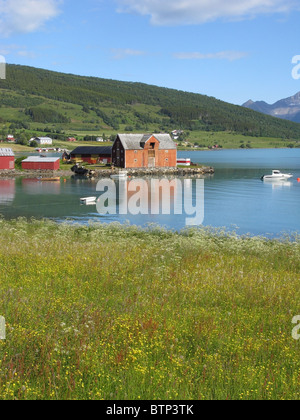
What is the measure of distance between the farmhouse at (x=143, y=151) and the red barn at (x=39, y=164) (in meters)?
16.2

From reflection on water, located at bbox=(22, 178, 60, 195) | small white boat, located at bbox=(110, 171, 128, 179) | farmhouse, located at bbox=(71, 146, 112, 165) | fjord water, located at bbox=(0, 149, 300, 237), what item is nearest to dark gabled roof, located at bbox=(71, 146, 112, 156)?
farmhouse, located at bbox=(71, 146, 112, 165)

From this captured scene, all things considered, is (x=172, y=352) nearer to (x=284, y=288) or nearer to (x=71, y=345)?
(x=71, y=345)

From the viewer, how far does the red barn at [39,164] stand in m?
95.5

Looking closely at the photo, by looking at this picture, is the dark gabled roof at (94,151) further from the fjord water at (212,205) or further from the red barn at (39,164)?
the fjord water at (212,205)

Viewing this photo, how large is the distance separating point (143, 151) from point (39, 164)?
25079 mm

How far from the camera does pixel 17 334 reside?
729 cm

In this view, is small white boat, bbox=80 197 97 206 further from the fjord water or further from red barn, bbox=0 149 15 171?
red barn, bbox=0 149 15 171

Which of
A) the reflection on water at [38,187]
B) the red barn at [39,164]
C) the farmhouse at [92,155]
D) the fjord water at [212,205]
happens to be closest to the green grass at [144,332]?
the fjord water at [212,205]

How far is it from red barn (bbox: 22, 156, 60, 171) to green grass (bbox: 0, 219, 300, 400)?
279 ft

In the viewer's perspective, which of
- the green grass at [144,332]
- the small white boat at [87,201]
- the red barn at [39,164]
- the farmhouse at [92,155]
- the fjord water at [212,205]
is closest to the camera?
the green grass at [144,332]

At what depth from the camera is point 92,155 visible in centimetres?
11125

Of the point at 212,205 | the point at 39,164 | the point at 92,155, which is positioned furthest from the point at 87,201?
the point at 92,155

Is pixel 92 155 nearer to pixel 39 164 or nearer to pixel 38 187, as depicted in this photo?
pixel 39 164
